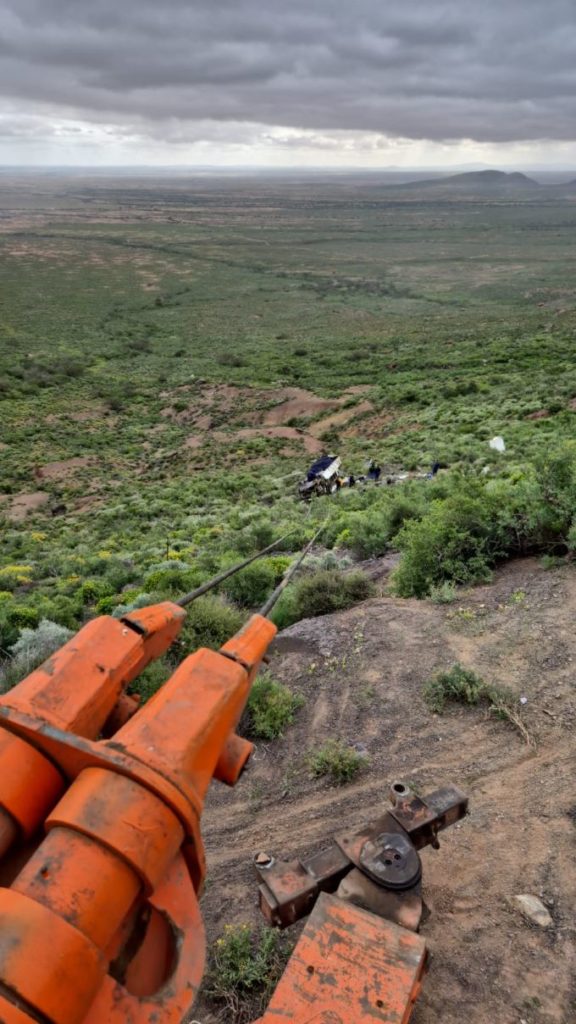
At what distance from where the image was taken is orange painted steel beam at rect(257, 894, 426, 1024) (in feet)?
7.76

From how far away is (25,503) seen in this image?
2664cm

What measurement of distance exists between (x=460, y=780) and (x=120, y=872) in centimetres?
390

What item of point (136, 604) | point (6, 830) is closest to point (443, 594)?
point (136, 604)

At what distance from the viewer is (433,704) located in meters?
5.76

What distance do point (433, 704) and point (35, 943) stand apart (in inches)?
190

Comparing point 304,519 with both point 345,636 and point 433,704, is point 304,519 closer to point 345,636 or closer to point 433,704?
point 345,636

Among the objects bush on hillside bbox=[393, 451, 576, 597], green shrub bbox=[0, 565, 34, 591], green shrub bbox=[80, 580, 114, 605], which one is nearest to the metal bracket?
bush on hillside bbox=[393, 451, 576, 597]

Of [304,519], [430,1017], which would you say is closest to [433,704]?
[430,1017]

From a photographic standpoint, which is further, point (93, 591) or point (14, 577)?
point (14, 577)

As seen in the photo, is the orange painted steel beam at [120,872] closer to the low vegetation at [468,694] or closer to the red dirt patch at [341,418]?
the low vegetation at [468,694]

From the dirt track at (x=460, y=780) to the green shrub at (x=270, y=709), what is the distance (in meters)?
0.14

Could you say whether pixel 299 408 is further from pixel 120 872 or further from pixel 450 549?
pixel 120 872

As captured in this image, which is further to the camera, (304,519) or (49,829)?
(304,519)

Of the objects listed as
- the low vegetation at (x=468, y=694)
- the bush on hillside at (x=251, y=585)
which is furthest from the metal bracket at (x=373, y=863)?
the bush on hillside at (x=251, y=585)
